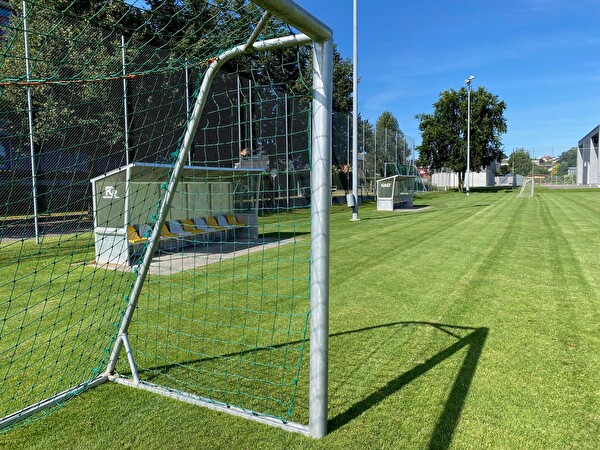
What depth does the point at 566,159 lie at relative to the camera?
380ft

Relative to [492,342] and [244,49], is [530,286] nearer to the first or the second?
[492,342]

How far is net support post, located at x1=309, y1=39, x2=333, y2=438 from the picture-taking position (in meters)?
2.55

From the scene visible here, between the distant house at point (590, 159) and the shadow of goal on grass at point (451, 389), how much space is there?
187 feet

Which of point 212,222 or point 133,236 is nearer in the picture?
point 133,236

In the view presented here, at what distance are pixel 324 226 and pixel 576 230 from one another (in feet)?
41.4

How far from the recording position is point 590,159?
175ft

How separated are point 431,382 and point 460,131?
50961 millimetres

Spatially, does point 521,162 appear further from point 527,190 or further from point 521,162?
point 527,190

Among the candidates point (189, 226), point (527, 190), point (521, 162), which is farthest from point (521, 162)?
point (189, 226)

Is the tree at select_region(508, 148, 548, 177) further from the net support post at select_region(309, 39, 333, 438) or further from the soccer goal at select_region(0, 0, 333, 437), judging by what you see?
the net support post at select_region(309, 39, 333, 438)

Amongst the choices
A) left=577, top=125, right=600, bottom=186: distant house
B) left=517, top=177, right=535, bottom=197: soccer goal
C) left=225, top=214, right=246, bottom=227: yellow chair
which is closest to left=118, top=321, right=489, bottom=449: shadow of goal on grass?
left=225, top=214, right=246, bottom=227: yellow chair

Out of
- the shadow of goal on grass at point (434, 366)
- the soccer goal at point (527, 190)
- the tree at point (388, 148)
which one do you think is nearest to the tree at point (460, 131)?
the soccer goal at point (527, 190)

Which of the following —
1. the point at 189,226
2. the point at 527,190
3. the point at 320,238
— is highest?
the point at 320,238

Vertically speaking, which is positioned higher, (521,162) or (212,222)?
(521,162)
